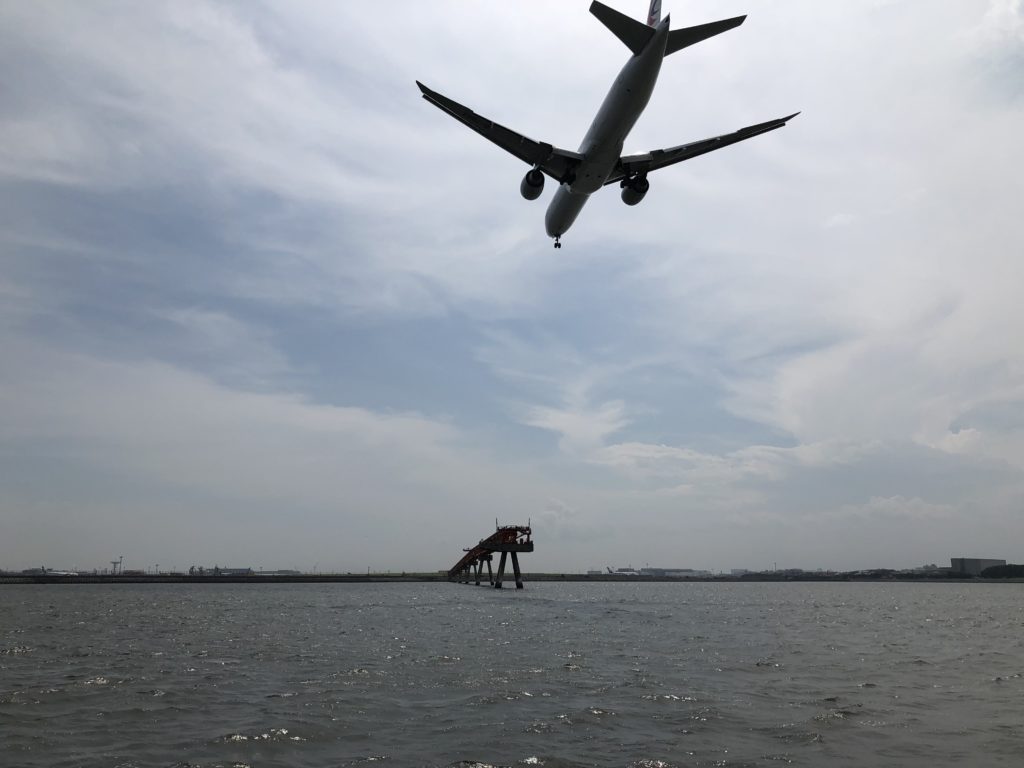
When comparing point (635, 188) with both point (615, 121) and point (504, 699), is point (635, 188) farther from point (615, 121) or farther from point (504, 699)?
point (504, 699)

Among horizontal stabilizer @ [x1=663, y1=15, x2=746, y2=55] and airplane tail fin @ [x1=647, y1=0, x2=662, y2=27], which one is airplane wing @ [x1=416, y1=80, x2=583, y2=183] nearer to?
horizontal stabilizer @ [x1=663, y1=15, x2=746, y2=55]

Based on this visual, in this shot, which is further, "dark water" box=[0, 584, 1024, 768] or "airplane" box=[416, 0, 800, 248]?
"airplane" box=[416, 0, 800, 248]

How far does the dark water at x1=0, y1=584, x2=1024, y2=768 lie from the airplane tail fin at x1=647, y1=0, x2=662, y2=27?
28068 millimetres

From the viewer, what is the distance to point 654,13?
33688mm

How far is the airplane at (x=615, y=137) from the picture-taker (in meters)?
26.5

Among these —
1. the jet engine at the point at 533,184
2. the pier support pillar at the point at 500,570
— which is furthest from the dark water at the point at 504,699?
the pier support pillar at the point at 500,570

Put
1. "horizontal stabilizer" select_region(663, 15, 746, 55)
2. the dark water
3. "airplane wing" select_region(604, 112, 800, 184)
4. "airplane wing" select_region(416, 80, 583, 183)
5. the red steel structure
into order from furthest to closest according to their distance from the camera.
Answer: the red steel structure, "airplane wing" select_region(604, 112, 800, 184), "airplane wing" select_region(416, 80, 583, 183), "horizontal stabilizer" select_region(663, 15, 746, 55), the dark water

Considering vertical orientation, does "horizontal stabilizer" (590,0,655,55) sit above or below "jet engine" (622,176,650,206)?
above

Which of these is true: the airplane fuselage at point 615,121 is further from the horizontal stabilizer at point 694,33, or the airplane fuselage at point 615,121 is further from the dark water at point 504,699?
the dark water at point 504,699

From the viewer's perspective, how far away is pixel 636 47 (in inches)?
1060

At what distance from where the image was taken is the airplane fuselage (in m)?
26.7

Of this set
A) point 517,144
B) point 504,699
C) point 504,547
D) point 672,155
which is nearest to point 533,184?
point 517,144

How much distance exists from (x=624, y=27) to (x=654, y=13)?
29.2ft

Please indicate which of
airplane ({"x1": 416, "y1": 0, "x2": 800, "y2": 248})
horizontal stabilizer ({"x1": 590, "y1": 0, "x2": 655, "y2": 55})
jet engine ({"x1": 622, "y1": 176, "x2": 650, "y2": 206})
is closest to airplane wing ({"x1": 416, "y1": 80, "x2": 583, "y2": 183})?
airplane ({"x1": 416, "y1": 0, "x2": 800, "y2": 248})
